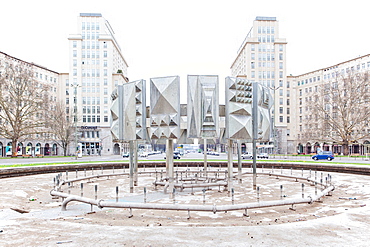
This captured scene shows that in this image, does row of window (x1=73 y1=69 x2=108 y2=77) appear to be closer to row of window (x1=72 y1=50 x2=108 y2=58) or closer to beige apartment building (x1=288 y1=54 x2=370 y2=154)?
row of window (x1=72 y1=50 x2=108 y2=58)

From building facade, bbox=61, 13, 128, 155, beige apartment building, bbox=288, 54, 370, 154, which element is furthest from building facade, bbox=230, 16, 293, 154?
building facade, bbox=61, 13, 128, 155

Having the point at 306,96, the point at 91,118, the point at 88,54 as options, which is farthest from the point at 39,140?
the point at 306,96

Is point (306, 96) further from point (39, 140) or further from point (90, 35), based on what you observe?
point (39, 140)

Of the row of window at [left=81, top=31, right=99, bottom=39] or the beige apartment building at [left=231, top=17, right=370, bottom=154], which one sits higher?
the row of window at [left=81, top=31, right=99, bottom=39]

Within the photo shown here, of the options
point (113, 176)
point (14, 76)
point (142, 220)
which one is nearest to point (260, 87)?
point (142, 220)

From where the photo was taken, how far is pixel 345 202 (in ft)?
47.2

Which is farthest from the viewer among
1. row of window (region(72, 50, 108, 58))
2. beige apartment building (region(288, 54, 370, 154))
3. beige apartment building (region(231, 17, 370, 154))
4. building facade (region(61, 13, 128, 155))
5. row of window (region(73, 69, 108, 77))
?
beige apartment building (region(231, 17, 370, 154))

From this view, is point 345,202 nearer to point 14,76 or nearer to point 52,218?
point 52,218

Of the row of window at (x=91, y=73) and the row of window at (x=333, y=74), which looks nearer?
the row of window at (x=333, y=74)

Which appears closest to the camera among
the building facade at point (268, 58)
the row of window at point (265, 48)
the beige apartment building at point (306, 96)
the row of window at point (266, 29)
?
the beige apartment building at point (306, 96)

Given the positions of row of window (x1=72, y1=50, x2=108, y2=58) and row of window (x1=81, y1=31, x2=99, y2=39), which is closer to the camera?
row of window (x1=72, y1=50, x2=108, y2=58)

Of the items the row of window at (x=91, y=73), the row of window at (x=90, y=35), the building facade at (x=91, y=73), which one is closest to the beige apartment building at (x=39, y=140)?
the building facade at (x=91, y=73)

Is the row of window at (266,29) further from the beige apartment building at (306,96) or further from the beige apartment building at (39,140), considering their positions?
the beige apartment building at (39,140)

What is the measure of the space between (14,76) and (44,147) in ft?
115
